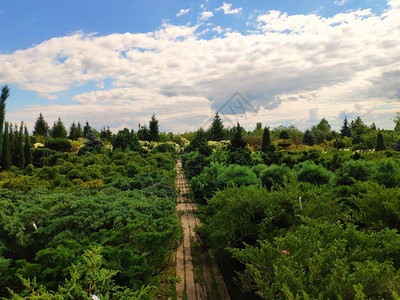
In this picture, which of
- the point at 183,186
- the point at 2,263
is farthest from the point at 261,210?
the point at 183,186

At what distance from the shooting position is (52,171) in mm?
10445

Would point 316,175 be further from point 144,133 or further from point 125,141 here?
point 144,133

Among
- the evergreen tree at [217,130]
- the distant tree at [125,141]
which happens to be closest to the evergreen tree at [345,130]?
the evergreen tree at [217,130]

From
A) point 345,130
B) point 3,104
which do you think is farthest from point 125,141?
point 345,130

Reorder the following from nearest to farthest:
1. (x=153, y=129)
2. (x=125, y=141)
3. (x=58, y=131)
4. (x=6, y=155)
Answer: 1. (x=6, y=155)
2. (x=125, y=141)
3. (x=153, y=129)
4. (x=58, y=131)

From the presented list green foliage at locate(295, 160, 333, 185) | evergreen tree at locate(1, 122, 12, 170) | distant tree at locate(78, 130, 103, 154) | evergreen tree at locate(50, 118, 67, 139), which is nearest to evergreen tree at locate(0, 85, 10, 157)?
evergreen tree at locate(1, 122, 12, 170)

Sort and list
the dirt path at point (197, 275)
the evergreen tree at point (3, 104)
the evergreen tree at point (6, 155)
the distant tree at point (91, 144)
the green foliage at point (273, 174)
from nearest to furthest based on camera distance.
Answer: the dirt path at point (197, 275), the green foliage at point (273, 174), the evergreen tree at point (3, 104), the evergreen tree at point (6, 155), the distant tree at point (91, 144)

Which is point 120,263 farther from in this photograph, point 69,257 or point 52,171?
point 52,171

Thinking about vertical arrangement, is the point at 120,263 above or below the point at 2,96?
below

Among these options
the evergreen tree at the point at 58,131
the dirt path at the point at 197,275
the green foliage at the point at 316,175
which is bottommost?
the dirt path at the point at 197,275

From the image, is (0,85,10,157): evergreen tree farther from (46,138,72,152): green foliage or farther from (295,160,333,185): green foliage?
(295,160,333,185): green foliage

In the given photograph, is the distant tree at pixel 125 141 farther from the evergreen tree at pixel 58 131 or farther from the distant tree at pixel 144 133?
the evergreen tree at pixel 58 131

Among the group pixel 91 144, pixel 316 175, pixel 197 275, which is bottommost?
pixel 197 275

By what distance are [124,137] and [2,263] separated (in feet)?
74.3
